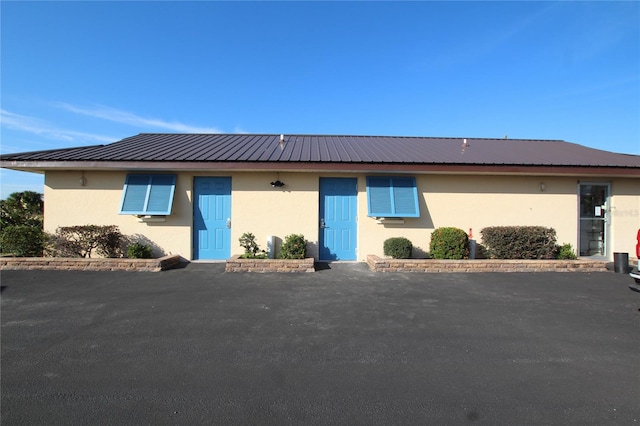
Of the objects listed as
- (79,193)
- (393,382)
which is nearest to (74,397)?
(393,382)

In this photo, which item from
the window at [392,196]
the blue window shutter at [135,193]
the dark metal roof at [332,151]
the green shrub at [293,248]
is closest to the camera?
the green shrub at [293,248]

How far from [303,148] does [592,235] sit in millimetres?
9667

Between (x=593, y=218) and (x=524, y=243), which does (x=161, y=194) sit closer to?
(x=524, y=243)

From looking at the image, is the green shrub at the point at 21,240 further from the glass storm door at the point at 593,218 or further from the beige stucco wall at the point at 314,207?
the glass storm door at the point at 593,218

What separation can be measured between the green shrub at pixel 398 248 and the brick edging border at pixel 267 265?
223cm

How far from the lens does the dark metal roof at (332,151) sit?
8.52 meters

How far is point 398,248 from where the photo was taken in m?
8.42

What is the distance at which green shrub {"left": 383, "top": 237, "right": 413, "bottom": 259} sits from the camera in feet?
27.6

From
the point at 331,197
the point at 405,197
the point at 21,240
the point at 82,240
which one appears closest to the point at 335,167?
the point at 331,197

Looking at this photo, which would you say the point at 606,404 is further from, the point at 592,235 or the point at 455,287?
the point at 592,235

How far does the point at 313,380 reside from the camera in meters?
3.05

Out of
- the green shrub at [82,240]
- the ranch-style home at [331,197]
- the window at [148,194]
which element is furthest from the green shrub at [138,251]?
the window at [148,194]

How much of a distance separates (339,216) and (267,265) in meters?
2.71

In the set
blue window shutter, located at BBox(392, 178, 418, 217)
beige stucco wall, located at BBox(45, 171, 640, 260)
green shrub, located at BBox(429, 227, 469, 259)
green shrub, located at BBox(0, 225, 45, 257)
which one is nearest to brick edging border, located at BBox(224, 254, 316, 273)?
beige stucco wall, located at BBox(45, 171, 640, 260)
